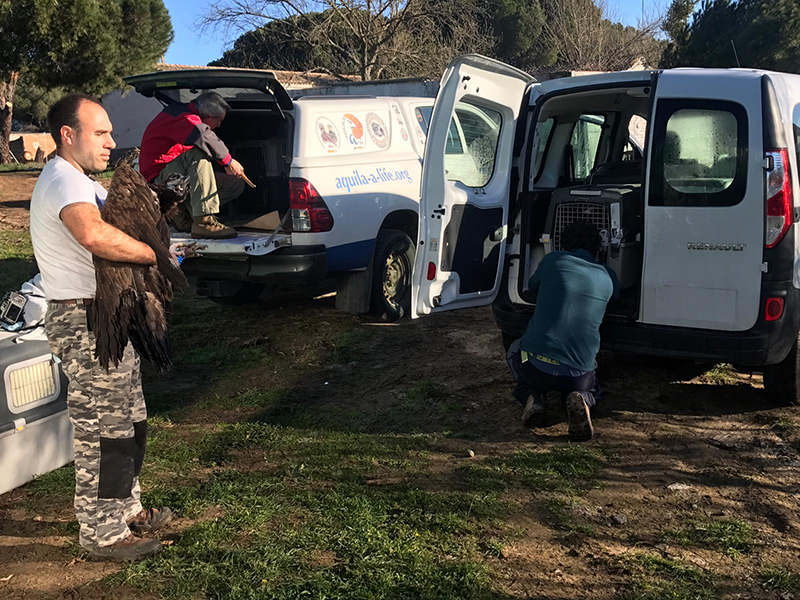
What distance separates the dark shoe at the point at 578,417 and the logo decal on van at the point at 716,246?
1.17 m

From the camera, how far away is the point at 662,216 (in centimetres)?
467

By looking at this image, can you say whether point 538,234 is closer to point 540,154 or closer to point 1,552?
point 540,154

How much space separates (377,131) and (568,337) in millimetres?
3558

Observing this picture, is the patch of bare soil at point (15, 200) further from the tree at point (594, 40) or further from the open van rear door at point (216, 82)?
the tree at point (594, 40)

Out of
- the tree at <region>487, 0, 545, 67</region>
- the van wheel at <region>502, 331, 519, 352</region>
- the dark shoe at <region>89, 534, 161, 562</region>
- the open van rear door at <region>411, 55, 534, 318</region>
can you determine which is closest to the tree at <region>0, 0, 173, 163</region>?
the open van rear door at <region>411, 55, 534, 318</region>

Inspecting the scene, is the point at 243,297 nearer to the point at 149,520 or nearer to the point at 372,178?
the point at 372,178

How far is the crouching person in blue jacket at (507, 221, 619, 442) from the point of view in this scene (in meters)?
4.52

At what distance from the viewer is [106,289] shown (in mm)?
3057

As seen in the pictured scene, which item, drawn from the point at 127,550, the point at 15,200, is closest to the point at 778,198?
the point at 127,550

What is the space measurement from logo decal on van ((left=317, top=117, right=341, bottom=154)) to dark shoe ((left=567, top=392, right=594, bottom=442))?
11.1 feet

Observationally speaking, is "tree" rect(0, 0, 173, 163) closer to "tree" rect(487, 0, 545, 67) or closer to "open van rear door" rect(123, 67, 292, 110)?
"open van rear door" rect(123, 67, 292, 110)

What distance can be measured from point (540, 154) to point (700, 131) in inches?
67.2

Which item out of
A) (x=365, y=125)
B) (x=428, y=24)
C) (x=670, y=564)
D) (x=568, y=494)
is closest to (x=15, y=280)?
(x=365, y=125)

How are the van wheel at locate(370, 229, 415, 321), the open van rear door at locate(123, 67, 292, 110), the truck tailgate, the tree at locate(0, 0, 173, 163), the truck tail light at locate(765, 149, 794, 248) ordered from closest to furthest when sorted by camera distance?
the truck tail light at locate(765, 149, 794, 248)
the open van rear door at locate(123, 67, 292, 110)
the truck tailgate
the van wheel at locate(370, 229, 415, 321)
the tree at locate(0, 0, 173, 163)
